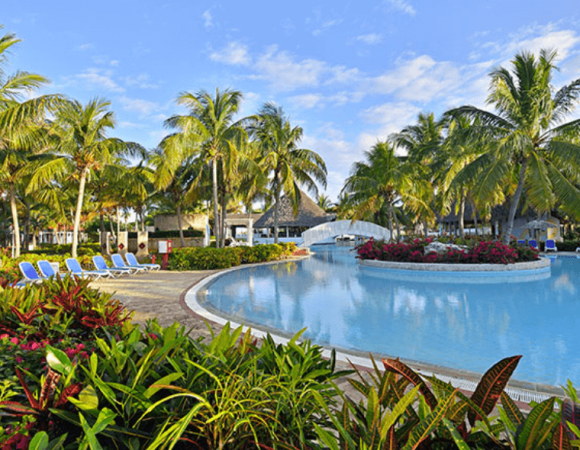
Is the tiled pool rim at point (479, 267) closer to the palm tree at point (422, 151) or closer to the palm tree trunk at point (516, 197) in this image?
the palm tree trunk at point (516, 197)

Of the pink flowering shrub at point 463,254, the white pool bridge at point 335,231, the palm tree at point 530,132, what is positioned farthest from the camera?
the white pool bridge at point 335,231

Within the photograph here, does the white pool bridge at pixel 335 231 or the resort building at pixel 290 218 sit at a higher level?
the resort building at pixel 290 218

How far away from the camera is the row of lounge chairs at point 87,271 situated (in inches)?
397

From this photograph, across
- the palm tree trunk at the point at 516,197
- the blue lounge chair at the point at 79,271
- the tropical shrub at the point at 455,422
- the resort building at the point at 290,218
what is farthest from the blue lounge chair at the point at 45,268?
the resort building at the point at 290,218

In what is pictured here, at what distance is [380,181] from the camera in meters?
20.0

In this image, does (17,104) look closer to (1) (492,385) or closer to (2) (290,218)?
(1) (492,385)

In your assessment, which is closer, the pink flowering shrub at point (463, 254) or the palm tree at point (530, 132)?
the palm tree at point (530, 132)

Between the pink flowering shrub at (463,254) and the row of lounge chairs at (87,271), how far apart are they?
10.5 metres

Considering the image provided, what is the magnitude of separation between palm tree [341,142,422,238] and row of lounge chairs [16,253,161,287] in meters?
11.7

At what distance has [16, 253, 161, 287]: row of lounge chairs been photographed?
1008 centimetres

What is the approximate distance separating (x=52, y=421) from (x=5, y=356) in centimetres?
88

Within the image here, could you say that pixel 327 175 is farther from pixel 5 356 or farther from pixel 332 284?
pixel 5 356

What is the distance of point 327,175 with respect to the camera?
2102 cm

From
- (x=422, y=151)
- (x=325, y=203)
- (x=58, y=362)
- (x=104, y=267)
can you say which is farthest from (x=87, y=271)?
(x=325, y=203)
